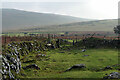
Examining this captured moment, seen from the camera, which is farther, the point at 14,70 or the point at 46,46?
the point at 46,46

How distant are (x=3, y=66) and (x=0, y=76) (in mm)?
2498

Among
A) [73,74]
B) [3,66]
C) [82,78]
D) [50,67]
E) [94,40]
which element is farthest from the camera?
[94,40]

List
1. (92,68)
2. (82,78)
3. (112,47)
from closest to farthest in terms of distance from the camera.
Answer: (82,78) → (92,68) → (112,47)

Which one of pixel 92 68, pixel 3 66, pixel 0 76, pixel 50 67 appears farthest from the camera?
pixel 50 67

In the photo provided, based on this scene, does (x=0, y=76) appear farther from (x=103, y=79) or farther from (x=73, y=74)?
(x=103, y=79)

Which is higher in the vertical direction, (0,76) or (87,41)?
(87,41)

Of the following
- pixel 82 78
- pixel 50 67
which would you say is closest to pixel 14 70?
pixel 50 67

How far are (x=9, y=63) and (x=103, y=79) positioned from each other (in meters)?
16.7

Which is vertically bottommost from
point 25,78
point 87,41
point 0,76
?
point 25,78

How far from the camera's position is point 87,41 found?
195 ft

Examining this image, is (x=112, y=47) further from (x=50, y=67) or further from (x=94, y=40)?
(x=50, y=67)

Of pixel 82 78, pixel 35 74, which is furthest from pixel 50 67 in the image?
pixel 82 78

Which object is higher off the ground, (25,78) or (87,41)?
(87,41)

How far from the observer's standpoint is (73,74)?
83.8 feet
